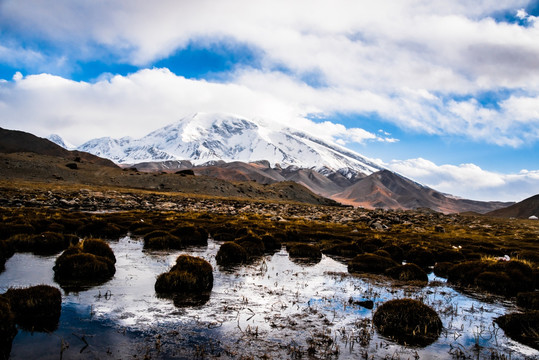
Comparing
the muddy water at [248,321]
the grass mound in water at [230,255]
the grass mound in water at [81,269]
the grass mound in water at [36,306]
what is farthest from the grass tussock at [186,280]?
the grass mound in water at [230,255]

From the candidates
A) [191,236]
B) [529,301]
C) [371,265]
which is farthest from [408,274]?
[191,236]

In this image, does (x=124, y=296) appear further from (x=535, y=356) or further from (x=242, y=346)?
(x=535, y=356)

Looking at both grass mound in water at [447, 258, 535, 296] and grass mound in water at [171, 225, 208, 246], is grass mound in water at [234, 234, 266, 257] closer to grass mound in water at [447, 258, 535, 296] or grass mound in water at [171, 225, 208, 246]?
grass mound in water at [171, 225, 208, 246]

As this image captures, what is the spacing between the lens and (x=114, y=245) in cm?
1986

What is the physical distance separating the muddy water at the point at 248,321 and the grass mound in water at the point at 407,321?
1.04 ft

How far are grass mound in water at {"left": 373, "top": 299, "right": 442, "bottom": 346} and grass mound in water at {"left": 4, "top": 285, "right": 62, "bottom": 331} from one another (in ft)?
28.2

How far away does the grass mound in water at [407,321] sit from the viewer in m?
8.91

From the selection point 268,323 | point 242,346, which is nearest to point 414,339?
point 268,323

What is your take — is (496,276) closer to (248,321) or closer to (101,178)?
(248,321)

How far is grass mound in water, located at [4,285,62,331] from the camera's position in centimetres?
800

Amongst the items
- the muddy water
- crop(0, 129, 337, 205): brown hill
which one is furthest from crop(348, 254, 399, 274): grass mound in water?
crop(0, 129, 337, 205): brown hill

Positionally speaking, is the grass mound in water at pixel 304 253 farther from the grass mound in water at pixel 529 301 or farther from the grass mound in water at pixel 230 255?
the grass mound in water at pixel 529 301

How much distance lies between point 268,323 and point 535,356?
6.61 metres

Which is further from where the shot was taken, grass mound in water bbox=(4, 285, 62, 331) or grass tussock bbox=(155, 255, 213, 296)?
grass tussock bbox=(155, 255, 213, 296)
